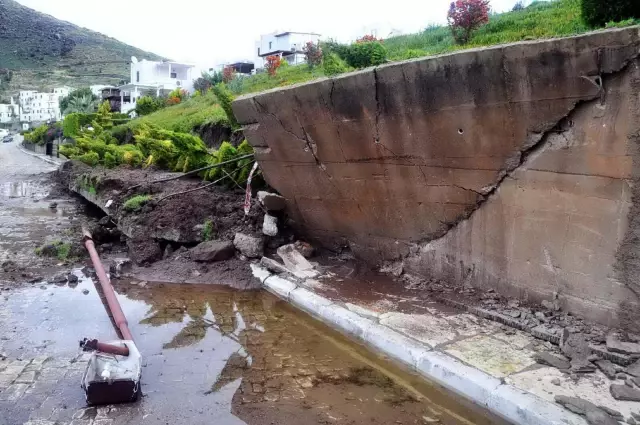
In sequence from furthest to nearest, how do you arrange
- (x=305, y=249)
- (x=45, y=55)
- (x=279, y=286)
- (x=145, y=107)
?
(x=45, y=55), (x=145, y=107), (x=305, y=249), (x=279, y=286)

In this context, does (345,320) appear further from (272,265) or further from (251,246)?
(251,246)

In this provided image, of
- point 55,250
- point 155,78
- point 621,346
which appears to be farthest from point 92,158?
point 155,78

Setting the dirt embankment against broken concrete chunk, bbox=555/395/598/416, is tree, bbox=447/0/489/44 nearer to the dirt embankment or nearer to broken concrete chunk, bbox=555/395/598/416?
the dirt embankment

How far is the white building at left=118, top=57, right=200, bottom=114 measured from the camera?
5621cm

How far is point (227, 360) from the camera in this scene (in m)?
5.30

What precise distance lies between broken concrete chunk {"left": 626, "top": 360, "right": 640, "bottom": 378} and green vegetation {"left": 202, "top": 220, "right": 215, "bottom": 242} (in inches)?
256

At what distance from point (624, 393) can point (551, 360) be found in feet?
2.15

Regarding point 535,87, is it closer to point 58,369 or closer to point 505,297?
A: point 505,297

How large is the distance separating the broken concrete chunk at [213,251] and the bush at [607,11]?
5.89 meters

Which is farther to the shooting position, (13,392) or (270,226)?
(270,226)

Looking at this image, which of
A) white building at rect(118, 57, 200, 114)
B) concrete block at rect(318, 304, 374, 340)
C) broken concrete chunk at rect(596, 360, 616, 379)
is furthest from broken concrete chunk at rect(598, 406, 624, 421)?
white building at rect(118, 57, 200, 114)

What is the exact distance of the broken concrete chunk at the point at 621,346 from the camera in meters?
4.18

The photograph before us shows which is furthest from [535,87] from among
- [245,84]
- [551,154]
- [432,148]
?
[245,84]

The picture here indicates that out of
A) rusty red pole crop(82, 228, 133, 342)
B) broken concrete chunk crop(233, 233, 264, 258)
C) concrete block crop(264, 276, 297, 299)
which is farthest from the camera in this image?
broken concrete chunk crop(233, 233, 264, 258)
